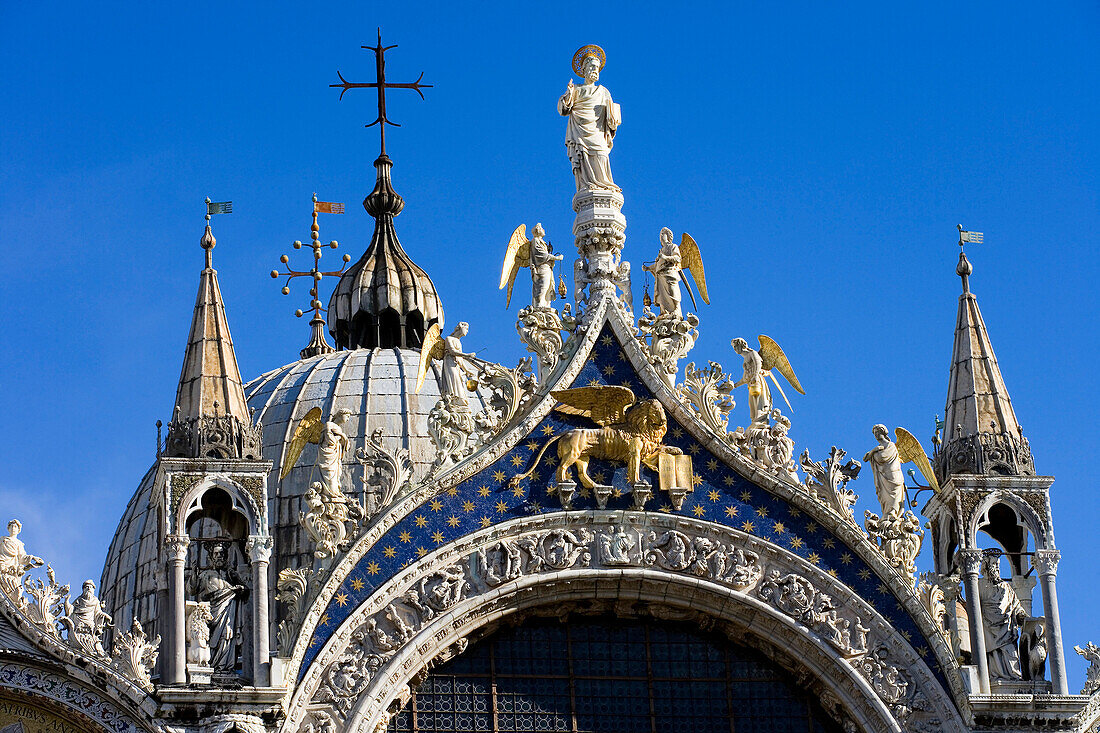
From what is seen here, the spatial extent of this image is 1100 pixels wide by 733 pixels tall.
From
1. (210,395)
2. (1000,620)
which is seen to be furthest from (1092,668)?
(210,395)

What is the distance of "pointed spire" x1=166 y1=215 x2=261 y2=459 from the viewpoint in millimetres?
29172

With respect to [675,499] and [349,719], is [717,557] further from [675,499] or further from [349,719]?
[349,719]

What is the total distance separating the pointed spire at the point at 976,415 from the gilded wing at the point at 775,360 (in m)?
1.79

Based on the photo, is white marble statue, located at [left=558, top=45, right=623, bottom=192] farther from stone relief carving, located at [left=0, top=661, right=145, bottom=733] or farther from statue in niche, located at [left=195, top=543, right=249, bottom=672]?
stone relief carving, located at [left=0, top=661, right=145, bottom=733]

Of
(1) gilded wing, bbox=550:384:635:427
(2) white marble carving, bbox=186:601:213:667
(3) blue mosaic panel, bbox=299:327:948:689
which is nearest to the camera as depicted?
(2) white marble carving, bbox=186:601:213:667

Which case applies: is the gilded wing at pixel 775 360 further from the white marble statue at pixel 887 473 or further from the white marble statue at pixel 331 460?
the white marble statue at pixel 331 460

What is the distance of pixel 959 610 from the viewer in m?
34.7

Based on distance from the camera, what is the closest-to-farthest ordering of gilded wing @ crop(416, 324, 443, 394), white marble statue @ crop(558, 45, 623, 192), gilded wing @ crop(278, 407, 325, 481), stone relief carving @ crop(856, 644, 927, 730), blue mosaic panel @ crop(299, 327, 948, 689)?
1. stone relief carving @ crop(856, 644, 927, 730)
2. blue mosaic panel @ crop(299, 327, 948, 689)
3. gilded wing @ crop(278, 407, 325, 481)
4. gilded wing @ crop(416, 324, 443, 394)
5. white marble statue @ crop(558, 45, 623, 192)

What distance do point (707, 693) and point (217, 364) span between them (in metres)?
6.45

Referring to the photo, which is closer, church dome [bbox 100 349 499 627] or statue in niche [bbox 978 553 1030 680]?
statue in niche [bbox 978 553 1030 680]

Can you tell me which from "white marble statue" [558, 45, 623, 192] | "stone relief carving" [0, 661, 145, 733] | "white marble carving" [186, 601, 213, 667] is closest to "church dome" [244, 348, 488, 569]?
"white marble statue" [558, 45, 623, 192]

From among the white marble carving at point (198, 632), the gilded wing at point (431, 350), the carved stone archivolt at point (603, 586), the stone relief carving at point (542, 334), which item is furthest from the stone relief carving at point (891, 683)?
the white marble carving at point (198, 632)

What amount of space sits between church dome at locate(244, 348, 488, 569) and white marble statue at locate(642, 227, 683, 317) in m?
7.90

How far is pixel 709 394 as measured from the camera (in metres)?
30.4
